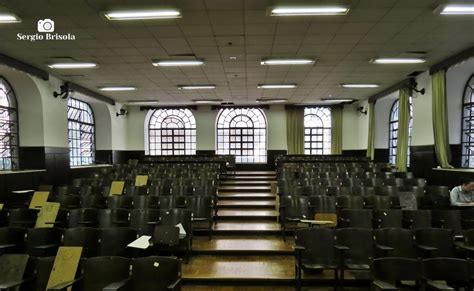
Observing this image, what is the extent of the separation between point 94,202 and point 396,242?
526cm

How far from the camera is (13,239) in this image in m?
4.01

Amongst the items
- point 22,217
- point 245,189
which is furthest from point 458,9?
point 22,217

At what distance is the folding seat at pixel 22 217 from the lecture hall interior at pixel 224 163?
18 millimetres

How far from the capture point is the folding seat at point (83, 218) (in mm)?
4931

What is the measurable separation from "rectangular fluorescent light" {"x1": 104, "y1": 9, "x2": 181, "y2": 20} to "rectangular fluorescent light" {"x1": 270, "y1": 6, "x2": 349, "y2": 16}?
5.12 feet

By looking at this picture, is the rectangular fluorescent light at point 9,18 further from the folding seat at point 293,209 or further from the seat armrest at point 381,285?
the seat armrest at point 381,285

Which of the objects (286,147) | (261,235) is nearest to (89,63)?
(261,235)

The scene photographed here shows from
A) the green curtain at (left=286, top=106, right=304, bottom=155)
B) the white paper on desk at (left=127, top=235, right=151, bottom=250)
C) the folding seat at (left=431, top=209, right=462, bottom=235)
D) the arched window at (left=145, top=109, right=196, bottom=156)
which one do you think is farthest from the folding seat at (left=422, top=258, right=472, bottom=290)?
the arched window at (left=145, top=109, right=196, bottom=156)

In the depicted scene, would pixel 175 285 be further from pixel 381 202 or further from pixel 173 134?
pixel 173 134

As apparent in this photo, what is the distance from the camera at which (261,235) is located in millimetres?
5914

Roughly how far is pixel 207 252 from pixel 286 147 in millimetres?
11444

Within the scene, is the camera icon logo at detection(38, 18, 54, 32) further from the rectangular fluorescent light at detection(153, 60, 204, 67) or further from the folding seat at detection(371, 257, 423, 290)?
the folding seat at detection(371, 257, 423, 290)

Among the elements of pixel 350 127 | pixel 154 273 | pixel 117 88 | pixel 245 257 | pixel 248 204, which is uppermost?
pixel 117 88

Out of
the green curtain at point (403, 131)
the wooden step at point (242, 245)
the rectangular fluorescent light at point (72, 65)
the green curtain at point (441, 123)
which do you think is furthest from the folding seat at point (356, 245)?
the rectangular fluorescent light at point (72, 65)
